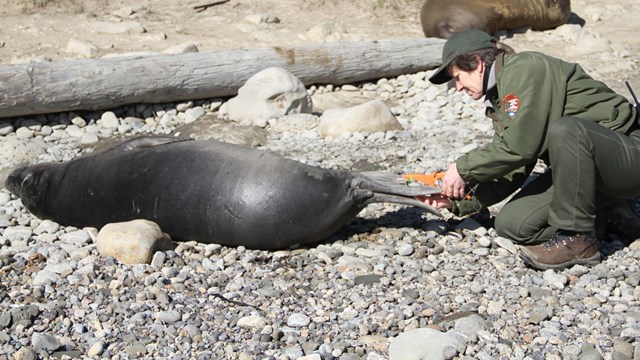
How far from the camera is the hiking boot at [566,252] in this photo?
4.33 metres

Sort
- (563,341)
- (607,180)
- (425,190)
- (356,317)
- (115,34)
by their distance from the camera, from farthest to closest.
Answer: (115,34)
(425,190)
(607,180)
(356,317)
(563,341)

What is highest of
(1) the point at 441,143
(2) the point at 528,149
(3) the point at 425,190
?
(2) the point at 528,149

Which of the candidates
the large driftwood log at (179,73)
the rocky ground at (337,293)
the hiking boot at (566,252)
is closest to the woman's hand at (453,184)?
the rocky ground at (337,293)

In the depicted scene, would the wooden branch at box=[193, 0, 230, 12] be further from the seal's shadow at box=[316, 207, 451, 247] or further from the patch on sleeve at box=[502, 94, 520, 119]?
the patch on sleeve at box=[502, 94, 520, 119]

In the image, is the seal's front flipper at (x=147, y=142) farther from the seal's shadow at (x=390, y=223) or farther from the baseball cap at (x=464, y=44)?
the baseball cap at (x=464, y=44)

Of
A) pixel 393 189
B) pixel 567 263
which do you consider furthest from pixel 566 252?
pixel 393 189

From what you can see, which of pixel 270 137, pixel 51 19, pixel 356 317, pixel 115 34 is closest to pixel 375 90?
pixel 270 137

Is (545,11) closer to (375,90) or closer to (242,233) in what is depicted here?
(375,90)

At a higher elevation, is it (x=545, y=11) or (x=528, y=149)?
(x=528, y=149)

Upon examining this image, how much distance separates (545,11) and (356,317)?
789 cm

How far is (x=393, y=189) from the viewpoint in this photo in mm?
4695

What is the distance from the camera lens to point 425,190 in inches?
181

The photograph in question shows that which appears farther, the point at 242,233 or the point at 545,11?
the point at 545,11

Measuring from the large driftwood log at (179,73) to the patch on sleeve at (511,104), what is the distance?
4.12 metres
